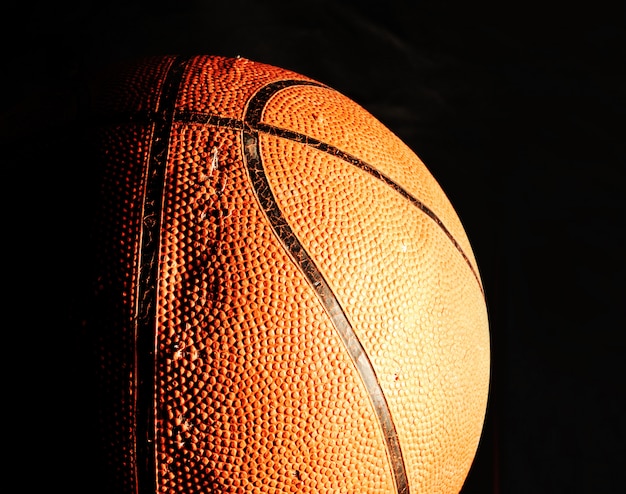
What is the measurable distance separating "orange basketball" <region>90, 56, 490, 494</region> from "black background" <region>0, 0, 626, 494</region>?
0.77 meters

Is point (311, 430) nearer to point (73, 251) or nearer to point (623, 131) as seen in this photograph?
point (73, 251)

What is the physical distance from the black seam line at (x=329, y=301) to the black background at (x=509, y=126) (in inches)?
32.7

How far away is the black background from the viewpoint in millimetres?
1698

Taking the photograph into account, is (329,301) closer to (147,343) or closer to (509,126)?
(147,343)

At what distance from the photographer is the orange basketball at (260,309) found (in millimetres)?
818

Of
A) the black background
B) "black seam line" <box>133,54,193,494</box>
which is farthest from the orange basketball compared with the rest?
the black background

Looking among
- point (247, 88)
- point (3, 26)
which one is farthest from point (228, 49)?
point (247, 88)

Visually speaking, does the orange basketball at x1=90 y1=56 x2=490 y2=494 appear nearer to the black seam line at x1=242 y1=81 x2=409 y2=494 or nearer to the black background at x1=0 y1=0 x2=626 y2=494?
the black seam line at x1=242 y1=81 x2=409 y2=494

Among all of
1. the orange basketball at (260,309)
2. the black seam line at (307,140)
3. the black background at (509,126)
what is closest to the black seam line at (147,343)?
the orange basketball at (260,309)

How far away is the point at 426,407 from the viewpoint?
3.06 ft

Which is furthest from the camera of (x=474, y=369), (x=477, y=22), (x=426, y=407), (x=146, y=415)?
(x=477, y=22)

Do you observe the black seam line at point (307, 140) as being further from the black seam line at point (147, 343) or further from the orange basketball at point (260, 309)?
the black seam line at point (147, 343)

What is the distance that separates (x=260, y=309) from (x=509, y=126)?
1.47 m

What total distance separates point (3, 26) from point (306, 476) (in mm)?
1788
